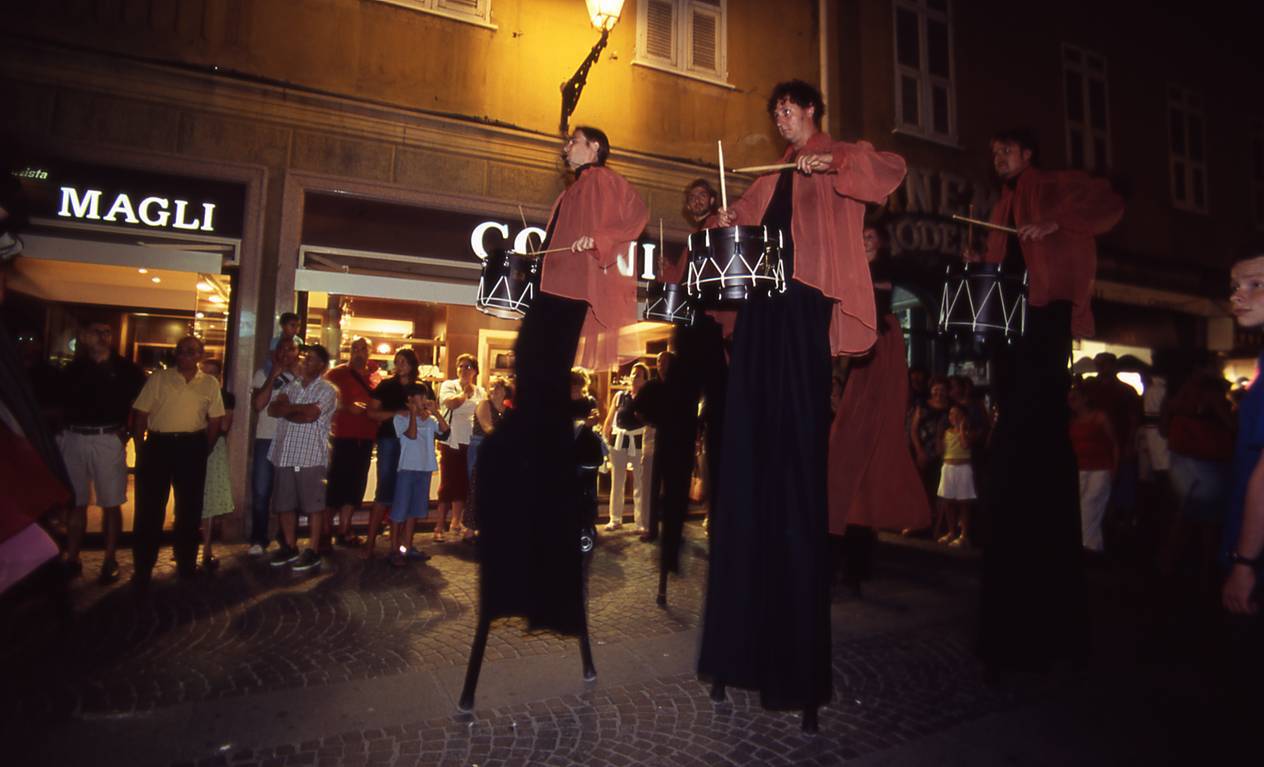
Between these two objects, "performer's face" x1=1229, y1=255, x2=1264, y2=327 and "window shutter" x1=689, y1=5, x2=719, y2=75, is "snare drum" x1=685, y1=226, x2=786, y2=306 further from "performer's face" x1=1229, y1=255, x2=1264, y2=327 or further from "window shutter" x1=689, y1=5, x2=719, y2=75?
"window shutter" x1=689, y1=5, x2=719, y2=75

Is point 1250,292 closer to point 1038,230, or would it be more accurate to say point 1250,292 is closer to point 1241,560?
point 1241,560

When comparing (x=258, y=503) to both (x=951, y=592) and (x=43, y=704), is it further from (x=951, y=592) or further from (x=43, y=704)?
(x=951, y=592)

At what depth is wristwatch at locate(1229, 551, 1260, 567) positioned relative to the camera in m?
2.12

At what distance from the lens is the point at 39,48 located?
6.68m

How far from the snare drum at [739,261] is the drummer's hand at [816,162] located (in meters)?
0.30

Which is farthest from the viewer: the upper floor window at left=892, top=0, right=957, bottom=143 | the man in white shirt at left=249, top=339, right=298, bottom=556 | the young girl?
the upper floor window at left=892, top=0, right=957, bottom=143

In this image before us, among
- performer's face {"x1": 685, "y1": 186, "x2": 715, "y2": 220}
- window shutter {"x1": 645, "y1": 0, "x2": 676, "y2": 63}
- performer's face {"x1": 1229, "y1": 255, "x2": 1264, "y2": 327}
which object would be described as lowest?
performer's face {"x1": 1229, "y1": 255, "x2": 1264, "y2": 327}

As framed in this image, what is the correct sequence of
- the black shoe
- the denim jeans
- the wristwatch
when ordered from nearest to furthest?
the wristwatch < the black shoe < the denim jeans

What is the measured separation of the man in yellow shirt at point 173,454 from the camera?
5.50m

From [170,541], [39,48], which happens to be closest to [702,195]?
[170,541]

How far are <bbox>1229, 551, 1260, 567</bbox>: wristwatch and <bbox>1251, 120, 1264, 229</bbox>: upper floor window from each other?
1833 centimetres

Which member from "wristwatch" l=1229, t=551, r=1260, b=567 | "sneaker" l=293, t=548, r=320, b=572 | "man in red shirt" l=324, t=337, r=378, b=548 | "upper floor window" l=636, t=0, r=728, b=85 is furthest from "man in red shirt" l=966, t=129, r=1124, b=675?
"upper floor window" l=636, t=0, r=728, b=85

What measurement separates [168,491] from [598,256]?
4.55 meters

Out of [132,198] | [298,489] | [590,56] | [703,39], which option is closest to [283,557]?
[298,489]
